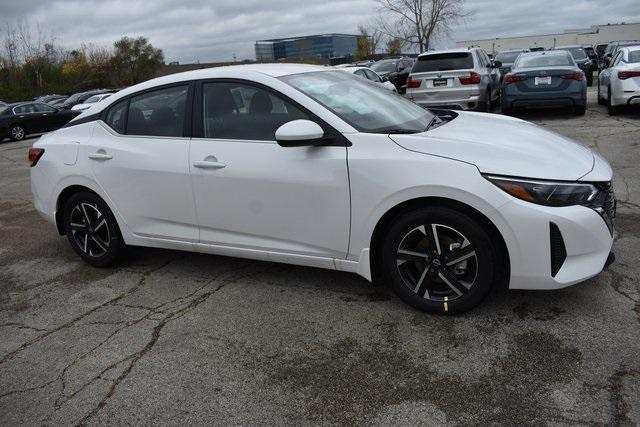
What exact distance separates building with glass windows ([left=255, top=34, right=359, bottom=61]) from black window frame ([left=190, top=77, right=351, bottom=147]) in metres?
65.2

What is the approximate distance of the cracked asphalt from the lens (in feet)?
9.15

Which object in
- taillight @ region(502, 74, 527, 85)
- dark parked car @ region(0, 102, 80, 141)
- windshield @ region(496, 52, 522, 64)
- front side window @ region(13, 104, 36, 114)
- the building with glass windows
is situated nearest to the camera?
taillight @ region(502, 74, 527, 85)

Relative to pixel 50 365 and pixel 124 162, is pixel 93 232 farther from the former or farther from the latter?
pixel 50 365

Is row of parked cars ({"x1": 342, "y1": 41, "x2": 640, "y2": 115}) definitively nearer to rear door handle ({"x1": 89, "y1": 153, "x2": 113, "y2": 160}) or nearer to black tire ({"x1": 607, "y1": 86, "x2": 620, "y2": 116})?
black tire ({"x1": 607, "y1": 86, "x2": 620, "y2": 116})

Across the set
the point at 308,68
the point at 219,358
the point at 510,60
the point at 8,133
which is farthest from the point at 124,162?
the point at 510,60

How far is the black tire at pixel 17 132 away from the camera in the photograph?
21.0 meters

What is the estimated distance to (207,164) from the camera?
13.4 feet

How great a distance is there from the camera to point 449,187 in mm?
3322

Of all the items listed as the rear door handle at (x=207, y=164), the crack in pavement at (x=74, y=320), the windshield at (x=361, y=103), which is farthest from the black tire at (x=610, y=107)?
the crack in pavement at (x=74, y=320)

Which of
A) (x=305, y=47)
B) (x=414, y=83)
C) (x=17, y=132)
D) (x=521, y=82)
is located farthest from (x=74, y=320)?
(x=305, y=47)

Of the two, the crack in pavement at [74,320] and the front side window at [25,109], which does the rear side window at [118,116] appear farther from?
the front side window at [25,109]

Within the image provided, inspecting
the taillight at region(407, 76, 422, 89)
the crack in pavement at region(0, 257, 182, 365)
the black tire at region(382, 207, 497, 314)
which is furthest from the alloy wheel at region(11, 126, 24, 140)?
the black tire at region(382, 207, 497, 314)

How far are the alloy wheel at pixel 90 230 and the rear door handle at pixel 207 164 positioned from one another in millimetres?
1227

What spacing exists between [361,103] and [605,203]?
1.74m
